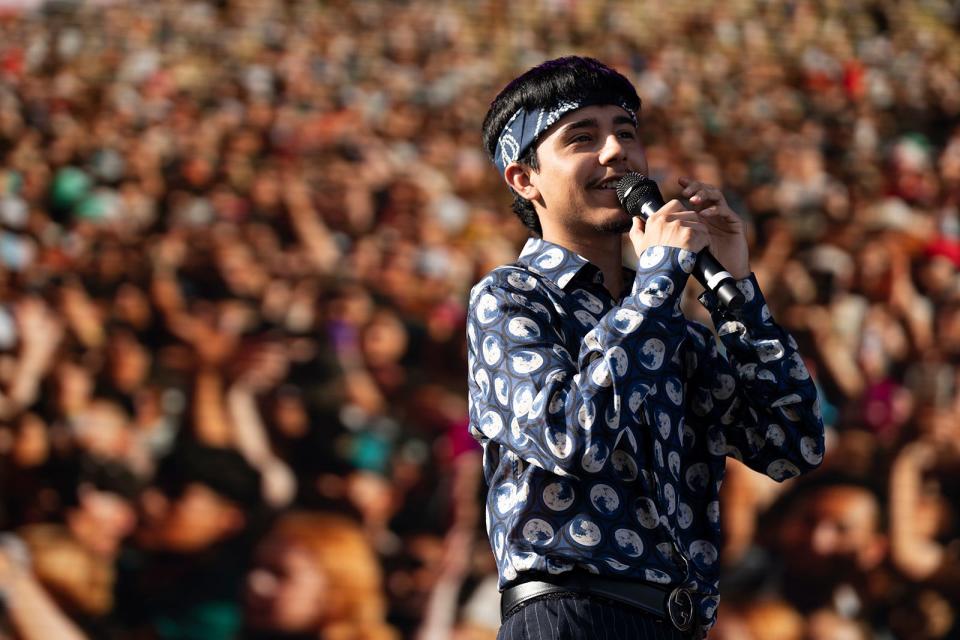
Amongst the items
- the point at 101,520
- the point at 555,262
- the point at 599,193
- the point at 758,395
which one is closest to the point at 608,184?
the point at 599,193

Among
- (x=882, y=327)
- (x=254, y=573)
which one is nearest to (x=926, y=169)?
(x=882, y=327)

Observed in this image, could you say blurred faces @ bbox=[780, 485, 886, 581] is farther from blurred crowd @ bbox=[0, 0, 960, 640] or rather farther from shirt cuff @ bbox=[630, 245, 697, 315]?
shirt cuff @ bbox=[630, 245, 697, 315]

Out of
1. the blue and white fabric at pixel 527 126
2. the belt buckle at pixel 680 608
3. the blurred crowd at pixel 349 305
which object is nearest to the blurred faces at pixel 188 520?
the blurred crowd at pixel 349 305

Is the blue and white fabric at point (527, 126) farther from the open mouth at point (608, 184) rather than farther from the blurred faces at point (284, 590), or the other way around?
the blurred faces at point (284, 590)

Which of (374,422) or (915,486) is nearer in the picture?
(374,422)

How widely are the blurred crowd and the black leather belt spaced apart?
11.6 ft

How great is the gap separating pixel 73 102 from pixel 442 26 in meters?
1.83

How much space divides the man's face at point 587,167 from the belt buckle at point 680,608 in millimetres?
466

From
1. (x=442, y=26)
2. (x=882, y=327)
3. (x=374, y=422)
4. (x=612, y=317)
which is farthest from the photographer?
(x=442, y=26)

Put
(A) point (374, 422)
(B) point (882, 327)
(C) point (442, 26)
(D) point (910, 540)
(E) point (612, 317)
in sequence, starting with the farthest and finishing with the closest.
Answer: (C) point (442, 26) < (B) point (882, 327) < (D) point (910, 540) < (A) point (374, 422) < (E) point (612, 317)

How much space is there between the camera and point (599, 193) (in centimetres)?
160

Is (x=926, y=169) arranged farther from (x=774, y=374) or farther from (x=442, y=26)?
(x=774, y=374)

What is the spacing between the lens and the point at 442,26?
6.21 meters

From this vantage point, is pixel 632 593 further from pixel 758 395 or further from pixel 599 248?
pixel 599 248
